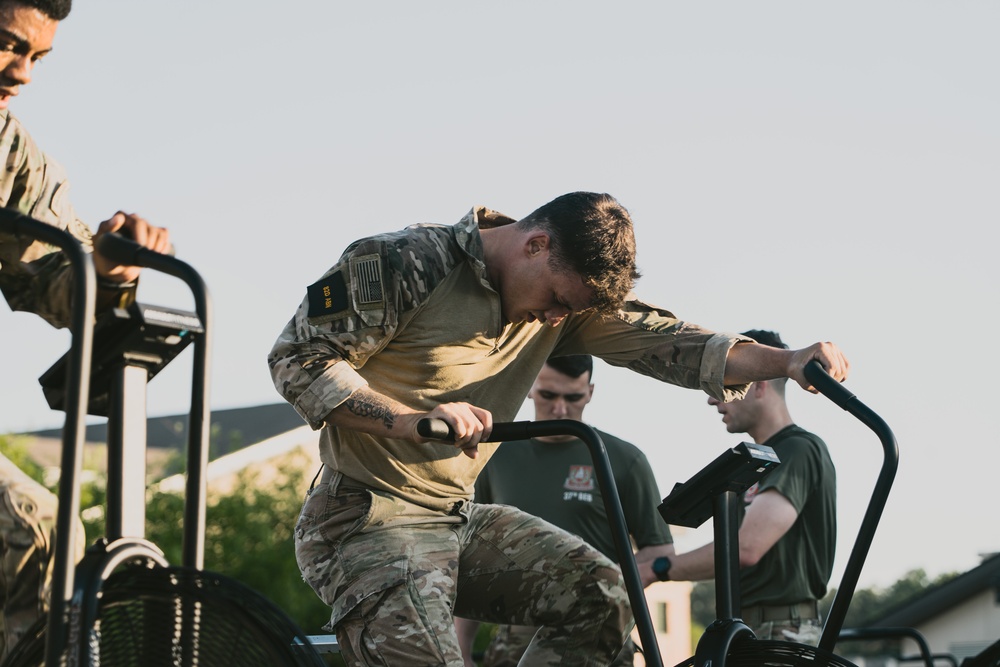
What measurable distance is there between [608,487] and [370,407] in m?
0.69

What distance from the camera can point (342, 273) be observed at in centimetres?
357

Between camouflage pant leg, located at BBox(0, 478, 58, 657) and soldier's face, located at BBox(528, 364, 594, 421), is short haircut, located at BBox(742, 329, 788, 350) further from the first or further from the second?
camouflage pant leg, located at BBox(0, 478, 58, 657)

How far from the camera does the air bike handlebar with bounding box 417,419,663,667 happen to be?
3.12 metres

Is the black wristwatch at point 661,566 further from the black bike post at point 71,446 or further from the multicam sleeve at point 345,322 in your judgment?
the black bike post at point 71,446

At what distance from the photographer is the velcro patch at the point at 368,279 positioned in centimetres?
355

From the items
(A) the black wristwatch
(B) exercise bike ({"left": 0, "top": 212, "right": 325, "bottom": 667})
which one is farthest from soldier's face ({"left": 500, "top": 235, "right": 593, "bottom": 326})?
(B) exercise bike ({"left": 0, "top": 212, "right": 325, "bottom": 667})

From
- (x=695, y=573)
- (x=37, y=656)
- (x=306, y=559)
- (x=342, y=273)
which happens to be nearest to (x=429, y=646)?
(x=306, y=559)

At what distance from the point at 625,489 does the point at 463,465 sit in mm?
2406

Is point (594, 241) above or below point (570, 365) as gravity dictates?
above

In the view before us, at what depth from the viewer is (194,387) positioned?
7.75 ft

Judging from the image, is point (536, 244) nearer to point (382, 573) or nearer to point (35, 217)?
point (382, 573)

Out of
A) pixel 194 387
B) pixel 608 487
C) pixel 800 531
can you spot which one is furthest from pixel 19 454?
pixel 194 387

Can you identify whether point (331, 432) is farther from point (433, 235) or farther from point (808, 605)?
point (808, 605)

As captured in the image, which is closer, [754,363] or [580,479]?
[754,363]
